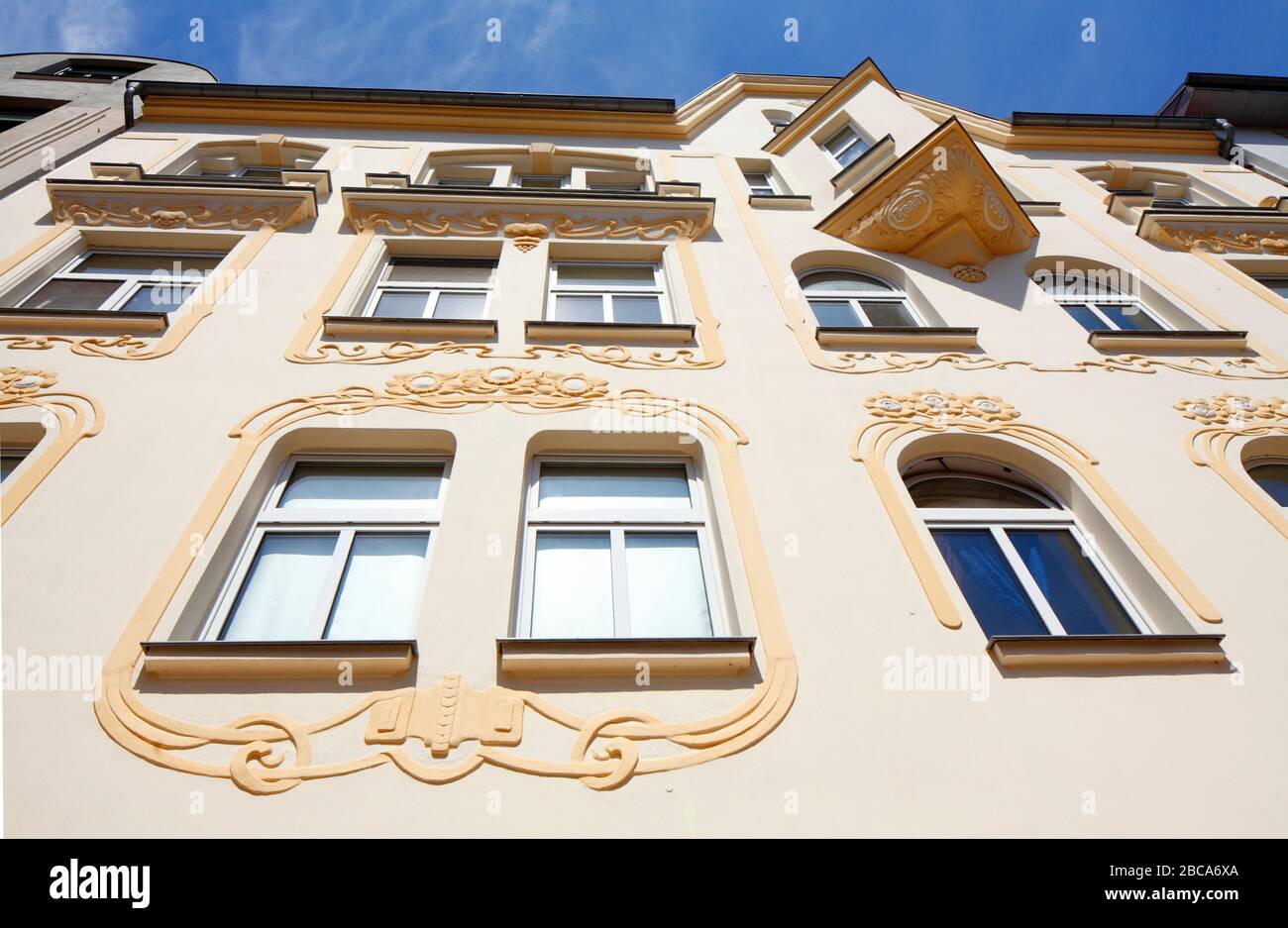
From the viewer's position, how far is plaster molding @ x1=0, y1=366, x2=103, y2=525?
4.85m

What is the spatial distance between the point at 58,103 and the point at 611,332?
13.8 m

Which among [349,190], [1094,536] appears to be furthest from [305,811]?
[349,190]

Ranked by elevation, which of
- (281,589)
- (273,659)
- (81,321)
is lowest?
(273,659)

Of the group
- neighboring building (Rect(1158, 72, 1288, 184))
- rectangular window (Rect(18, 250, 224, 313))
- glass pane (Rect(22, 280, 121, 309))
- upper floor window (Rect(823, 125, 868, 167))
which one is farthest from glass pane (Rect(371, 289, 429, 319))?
neighboring building (Rect(1158, 72, 1288, 184))

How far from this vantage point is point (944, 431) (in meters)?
5.93

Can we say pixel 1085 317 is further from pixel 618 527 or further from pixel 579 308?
pixel 618 527

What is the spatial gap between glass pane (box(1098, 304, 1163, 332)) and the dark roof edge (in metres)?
8.09

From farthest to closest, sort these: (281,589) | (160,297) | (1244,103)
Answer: (1244,103)
(160,297)
(281,589)

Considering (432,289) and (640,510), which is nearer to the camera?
(640,510)

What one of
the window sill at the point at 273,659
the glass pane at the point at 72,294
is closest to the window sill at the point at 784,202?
the glass pane at the point at 72,294

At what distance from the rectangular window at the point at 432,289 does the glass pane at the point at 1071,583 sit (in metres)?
5.26

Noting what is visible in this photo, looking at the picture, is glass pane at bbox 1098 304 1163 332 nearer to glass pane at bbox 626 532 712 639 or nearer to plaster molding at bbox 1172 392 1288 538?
plaster molding at bbox 1172 392 1288 538

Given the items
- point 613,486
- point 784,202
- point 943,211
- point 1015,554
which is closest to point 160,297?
point 613,486
